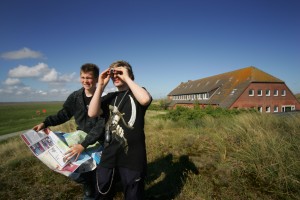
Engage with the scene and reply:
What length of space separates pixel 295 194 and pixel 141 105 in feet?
8.83

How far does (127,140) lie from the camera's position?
221 cm

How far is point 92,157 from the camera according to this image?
2.63 m

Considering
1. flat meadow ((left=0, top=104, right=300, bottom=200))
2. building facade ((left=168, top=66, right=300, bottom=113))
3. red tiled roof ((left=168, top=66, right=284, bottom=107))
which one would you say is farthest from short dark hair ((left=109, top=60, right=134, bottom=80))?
red tiled roof ((left=168, top=66, right=284, bottom=107))

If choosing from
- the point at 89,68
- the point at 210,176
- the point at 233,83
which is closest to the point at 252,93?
the point at 233,83

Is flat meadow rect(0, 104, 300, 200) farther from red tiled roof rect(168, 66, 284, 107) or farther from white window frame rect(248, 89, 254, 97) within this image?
white window frame rect(248, 89, 254, 97)

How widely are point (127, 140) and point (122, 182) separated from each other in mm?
490

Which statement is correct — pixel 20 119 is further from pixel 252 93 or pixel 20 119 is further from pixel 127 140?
pixel 127 140

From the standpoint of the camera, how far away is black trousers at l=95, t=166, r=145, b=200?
2205mm

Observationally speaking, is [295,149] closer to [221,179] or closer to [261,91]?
[221,179]

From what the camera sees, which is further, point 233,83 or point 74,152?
point 233,83

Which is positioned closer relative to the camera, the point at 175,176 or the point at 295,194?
the point at 295,194

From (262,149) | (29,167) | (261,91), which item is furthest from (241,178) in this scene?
(261,91)

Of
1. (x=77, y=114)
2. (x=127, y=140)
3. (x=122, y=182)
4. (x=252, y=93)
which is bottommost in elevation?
(x=122, y=182)

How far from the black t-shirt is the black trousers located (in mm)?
69
